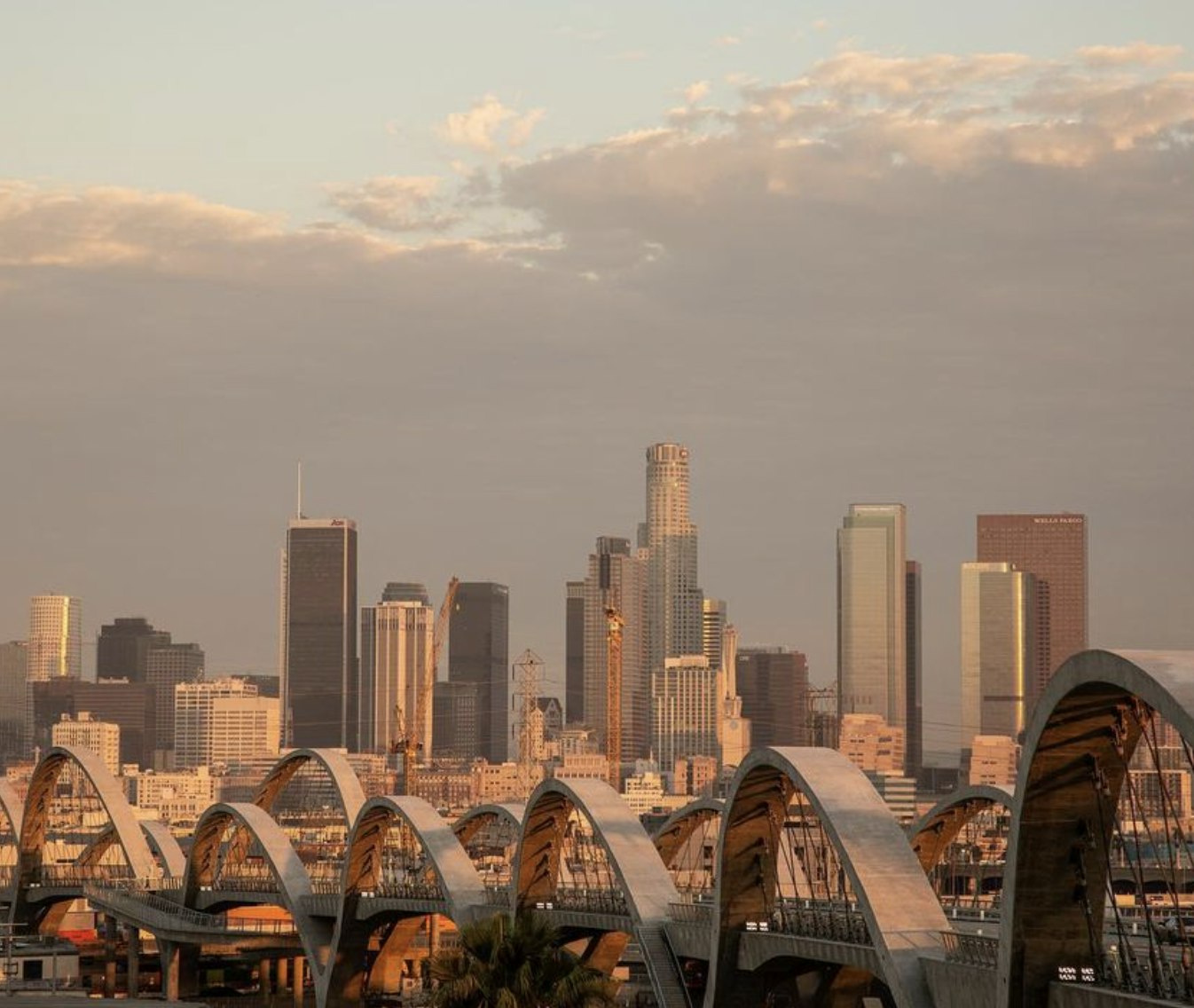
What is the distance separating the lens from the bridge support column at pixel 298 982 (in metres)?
120

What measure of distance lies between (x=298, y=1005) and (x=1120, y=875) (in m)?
49.3

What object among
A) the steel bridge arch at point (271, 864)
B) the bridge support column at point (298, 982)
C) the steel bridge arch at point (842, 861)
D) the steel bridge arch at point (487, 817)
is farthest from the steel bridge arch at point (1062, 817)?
the bridge support column at point (298, 982)

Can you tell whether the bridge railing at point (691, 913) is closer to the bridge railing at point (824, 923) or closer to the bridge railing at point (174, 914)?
the bridge railing at point (824, 923)

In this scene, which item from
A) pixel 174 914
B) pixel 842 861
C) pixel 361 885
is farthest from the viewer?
pixel 174 914

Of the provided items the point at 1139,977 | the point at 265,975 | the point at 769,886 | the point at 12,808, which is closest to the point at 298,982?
the point at 265,975

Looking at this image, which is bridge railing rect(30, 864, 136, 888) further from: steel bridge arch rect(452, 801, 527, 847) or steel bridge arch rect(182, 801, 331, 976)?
steel bridge arch rect(452, 801, 527, 847)

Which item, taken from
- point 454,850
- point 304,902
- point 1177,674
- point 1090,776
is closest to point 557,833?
point 454,850

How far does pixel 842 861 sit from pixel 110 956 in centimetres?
8663

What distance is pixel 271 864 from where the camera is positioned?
10794 cm

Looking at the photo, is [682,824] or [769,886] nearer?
[769,886]

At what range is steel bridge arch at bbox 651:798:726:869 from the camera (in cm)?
9200

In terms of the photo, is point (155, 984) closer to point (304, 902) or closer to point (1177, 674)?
point (304, 902)

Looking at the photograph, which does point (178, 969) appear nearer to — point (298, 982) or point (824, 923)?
point (298, 982)

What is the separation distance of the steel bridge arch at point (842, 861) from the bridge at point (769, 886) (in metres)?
0.05
